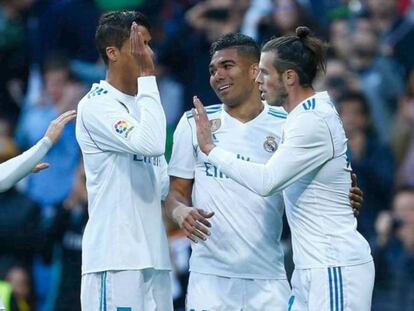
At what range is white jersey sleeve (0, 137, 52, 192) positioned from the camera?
7332 millimetres

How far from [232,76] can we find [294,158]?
907 millimetres

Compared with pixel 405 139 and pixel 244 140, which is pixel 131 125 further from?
pixel 405 139

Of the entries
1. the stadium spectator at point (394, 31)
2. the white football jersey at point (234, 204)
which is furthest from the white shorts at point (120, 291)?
the stadium spectator at point (394, 31)

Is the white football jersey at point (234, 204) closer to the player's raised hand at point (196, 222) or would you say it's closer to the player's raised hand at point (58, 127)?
the player's raised hand at point (196, 222)

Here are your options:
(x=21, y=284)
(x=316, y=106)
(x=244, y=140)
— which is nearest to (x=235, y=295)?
(x=244, y=140)

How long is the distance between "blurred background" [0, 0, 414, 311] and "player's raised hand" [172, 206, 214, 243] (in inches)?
114

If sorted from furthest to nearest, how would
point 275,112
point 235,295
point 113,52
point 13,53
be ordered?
point 13,53 < point 275,112 < point 235,295 < point 113,52

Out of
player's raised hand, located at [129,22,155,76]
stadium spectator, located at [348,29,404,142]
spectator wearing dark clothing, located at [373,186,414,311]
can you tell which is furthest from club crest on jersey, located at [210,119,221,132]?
stadium spectator, located at [348,29,404,142]

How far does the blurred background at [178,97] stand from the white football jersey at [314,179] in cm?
303

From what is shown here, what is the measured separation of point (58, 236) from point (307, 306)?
4.56 metres

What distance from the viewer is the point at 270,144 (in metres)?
7.70

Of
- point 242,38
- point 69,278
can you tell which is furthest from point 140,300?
point 69,278

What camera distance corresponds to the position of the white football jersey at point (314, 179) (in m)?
7.02

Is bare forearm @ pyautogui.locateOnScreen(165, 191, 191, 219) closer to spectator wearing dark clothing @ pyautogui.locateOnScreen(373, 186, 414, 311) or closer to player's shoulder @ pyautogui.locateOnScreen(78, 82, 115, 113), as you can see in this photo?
player's shoulder @ pyautogui.locateOnScreen(78, 82, 115, 113)
